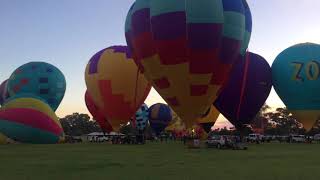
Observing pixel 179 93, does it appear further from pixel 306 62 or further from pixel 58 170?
pixel 306 62

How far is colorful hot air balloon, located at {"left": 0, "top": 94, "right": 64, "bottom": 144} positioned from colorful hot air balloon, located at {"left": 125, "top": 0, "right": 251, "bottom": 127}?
40.0 ft

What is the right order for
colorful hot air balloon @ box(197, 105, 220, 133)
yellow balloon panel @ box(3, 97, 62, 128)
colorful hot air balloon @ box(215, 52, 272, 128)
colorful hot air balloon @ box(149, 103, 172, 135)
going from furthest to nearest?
colorful hot air balloon @ box(149, 103, 172, 135)
colorful hot air balloon @ box(197, 105, 220, 133)
yellow balloon panel @ box(3, 97, 62, 128)
colorful hot air balloon @ box(215, 52, 272, 128)

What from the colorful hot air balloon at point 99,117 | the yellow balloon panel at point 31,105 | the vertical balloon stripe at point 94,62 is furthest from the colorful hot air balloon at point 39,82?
the vertical balloon stripe at point 94,62

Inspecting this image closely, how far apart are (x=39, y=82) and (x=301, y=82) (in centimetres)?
2603

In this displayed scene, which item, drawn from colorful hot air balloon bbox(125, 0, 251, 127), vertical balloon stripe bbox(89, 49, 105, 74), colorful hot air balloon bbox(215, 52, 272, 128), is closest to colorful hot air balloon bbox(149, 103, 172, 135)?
vertical balloon stripe bbox(89, 49, 105, 74)

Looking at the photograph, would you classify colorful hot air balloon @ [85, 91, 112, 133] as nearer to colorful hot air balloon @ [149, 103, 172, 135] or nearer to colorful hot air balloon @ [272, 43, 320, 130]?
colorful hot air balloon @ [272, 43, 320, 130]

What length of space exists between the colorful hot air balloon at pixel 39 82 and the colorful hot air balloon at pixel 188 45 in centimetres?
2332

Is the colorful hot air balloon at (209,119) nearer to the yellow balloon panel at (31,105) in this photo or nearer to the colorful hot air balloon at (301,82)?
Result: the colorful hot air balloon at (301,82)

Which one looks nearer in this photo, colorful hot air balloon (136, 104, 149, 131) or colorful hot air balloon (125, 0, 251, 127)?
colorful hot air balloon (125, 0, 251, 127)

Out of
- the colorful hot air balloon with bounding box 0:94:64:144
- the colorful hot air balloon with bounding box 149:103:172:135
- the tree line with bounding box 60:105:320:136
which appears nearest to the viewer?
the colorful hot air balloon with bounding box 0:94:64:144

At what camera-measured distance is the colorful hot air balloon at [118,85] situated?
1421 inches

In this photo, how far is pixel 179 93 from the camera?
83.2 feet

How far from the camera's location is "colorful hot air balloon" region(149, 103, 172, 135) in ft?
224

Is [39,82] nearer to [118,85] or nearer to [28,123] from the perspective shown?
[28,123]
